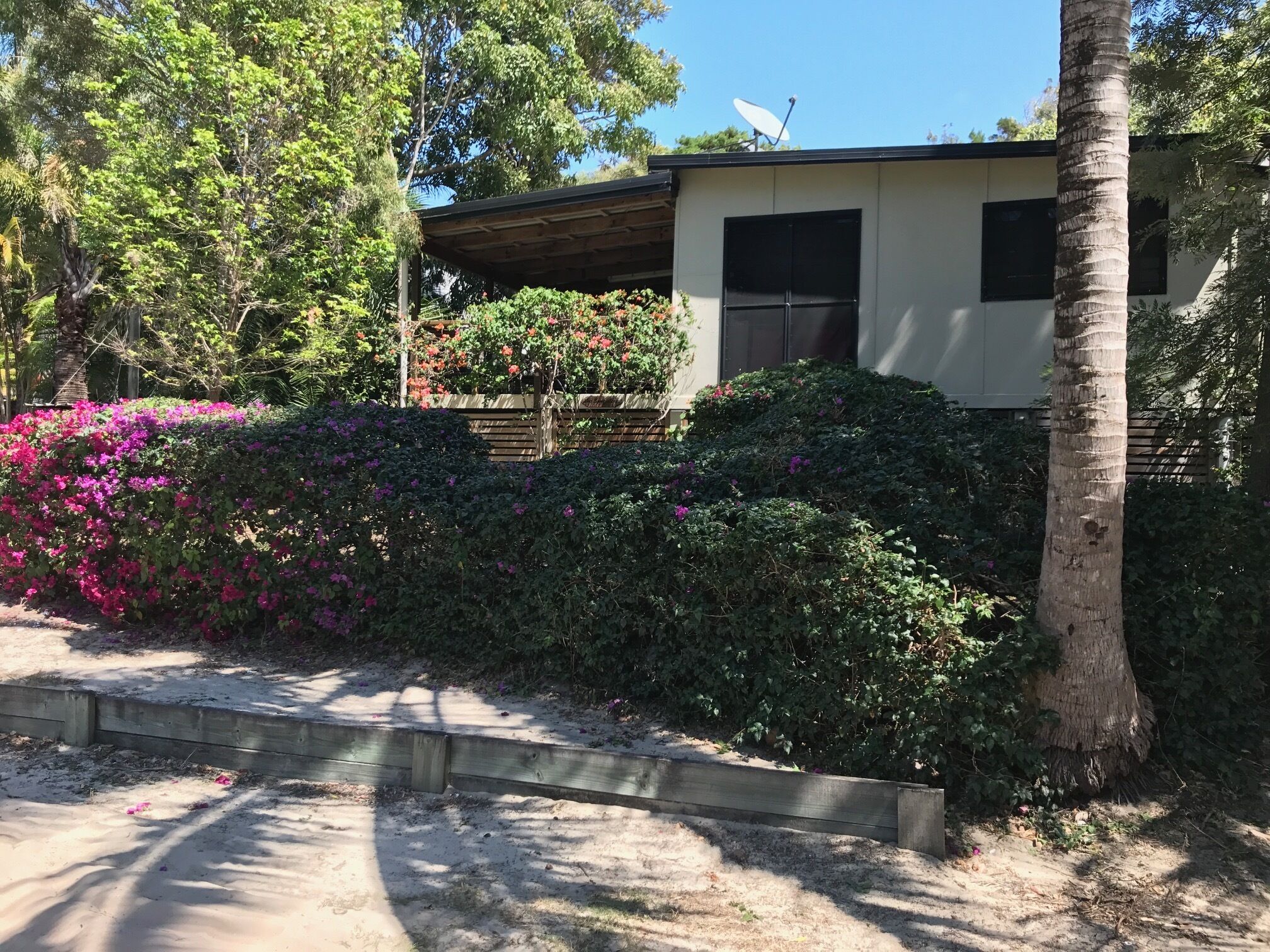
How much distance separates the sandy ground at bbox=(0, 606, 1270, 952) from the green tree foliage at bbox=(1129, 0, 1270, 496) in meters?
3.11

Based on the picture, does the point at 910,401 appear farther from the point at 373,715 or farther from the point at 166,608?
the point at 166,608

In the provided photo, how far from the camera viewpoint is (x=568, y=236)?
1315 cm

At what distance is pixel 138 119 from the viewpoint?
1145 centimetres

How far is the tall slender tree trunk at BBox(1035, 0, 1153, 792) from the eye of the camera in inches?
162

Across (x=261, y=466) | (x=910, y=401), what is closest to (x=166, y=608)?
(x=261, y=466)

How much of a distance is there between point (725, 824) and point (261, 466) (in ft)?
14.8

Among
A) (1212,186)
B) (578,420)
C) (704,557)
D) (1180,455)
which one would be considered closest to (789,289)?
(578,420)

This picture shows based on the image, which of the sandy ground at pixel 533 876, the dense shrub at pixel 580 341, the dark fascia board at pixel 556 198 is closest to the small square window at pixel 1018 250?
the dense shrub at pixel 580 341

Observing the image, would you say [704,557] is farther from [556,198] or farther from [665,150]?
[665,150]

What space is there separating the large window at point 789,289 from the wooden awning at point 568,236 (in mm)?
1306

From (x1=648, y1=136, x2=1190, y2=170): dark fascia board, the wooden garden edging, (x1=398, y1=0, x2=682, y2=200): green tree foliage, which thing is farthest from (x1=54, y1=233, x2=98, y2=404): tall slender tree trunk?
the wooden garden edging

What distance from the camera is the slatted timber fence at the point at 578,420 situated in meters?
10.8

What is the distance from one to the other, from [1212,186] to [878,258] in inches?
148

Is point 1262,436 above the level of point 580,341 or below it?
below
